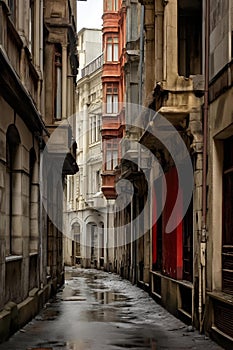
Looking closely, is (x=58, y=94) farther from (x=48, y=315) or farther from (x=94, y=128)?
(x=94, y=128)

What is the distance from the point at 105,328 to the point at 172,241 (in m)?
4.13

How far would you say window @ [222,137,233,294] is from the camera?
41.5 ft

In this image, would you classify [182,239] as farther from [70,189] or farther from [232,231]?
[70,189]

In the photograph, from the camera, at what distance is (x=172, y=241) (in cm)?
1866

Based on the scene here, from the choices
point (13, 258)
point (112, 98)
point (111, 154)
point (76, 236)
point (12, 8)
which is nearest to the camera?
point (13, 258)

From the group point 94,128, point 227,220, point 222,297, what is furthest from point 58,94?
point 94,128

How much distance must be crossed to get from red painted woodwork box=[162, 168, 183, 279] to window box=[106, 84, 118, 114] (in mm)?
24170

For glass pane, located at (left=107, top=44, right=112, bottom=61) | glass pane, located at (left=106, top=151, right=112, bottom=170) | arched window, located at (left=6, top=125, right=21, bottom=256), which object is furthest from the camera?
glass pane, located at (left=107, top=44, right=112, bottom=61)

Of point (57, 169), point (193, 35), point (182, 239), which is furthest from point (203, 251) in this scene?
point (57, 169)

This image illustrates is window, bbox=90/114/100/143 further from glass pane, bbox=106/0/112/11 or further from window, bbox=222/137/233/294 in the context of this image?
window, bbox=222/137/233/294

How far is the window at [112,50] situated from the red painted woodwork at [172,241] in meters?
24.9

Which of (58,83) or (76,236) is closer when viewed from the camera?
(58,83)

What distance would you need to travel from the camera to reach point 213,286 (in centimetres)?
1324

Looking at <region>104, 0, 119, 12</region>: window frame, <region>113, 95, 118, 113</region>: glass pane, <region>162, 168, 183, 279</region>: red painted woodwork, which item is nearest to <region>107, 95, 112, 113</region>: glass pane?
<region>113, 95, 118, 113</region>: glass pane
